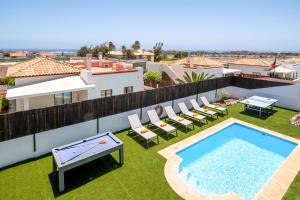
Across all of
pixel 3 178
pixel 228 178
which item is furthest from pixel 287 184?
pixel 3 178

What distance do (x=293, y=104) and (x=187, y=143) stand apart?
13.3m

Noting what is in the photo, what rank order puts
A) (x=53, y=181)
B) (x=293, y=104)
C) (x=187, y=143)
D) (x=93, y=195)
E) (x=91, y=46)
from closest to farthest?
1. (x=93, y=195)
2. (x=53, y=181)
3. (x=187, y=143)
4. (x=293, y=104)
5. (x=91, y=46)

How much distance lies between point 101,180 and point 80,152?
1.55 metres

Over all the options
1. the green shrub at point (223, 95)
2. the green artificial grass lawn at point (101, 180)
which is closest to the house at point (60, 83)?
the green artificial grass lawn at point (101, 180)

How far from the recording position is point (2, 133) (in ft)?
28.1

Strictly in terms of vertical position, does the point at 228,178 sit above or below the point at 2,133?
below

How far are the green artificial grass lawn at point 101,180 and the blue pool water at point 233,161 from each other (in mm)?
1454

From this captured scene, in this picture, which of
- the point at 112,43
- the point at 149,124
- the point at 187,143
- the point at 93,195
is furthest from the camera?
the point at 112,43

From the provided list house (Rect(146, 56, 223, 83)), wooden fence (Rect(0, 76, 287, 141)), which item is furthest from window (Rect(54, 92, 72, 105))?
house (Rect(146, 56, 223, 83))

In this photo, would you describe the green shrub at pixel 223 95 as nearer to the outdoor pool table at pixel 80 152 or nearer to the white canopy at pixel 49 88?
the white canopy at pixel 49 88

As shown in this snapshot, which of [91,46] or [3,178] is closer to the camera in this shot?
[3,178]

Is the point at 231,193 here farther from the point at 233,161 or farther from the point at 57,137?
the point at 57,137

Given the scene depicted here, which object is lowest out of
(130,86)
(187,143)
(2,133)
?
(187,143)

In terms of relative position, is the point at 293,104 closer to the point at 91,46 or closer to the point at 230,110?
the point at 230,110
